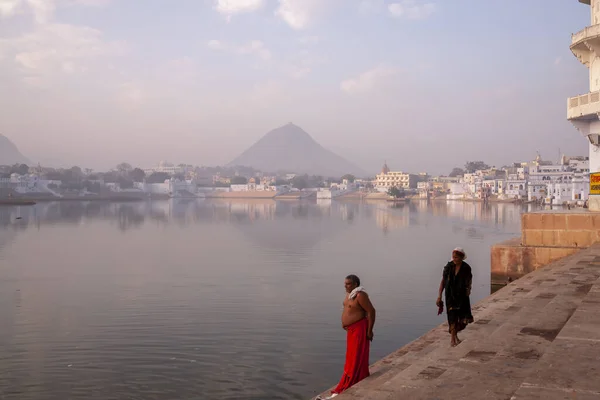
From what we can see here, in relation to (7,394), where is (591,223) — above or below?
above

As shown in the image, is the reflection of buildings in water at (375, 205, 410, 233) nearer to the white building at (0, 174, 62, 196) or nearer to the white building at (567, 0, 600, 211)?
the white building at (567, 0, 600, 211)

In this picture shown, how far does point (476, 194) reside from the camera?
123 m

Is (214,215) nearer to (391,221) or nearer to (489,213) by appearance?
(391,221)

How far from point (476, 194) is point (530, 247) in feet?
370

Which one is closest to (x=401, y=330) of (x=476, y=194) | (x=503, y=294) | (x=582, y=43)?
(x=503, y=294)

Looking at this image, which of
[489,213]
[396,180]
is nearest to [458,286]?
[489,213]

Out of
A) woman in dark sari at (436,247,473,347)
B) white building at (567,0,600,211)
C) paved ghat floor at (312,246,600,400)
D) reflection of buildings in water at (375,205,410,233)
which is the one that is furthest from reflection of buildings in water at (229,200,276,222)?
woman in dark sari at (436,247,473,347)

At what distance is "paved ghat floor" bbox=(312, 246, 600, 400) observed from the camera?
4055 mm

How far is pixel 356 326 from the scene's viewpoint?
17.0ft

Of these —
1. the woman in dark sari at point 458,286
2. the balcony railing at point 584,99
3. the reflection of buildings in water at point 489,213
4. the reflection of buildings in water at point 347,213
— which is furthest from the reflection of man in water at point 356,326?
the reflection of buildings in water at point 347,213

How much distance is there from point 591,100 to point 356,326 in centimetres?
1491

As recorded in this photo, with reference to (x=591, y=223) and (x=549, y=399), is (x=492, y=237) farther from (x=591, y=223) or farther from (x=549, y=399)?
(x=549, y=399)

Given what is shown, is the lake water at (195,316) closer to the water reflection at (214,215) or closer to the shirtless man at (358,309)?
the shirtless man at (358,309)

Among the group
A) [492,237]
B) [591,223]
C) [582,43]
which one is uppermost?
[582,43]
